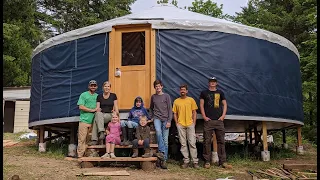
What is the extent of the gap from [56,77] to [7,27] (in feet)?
25.9

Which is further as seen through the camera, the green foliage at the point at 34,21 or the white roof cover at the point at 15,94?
the green foliage at the point at 34,21

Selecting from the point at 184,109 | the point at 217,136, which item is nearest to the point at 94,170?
the point at 184,109

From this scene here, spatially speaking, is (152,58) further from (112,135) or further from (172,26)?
(112,135)

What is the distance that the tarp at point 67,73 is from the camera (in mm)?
5742

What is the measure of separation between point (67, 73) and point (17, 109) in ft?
28.3

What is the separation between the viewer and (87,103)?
16.9 ft

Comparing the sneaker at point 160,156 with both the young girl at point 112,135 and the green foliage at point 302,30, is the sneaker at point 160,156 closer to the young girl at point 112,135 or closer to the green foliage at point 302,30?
the young girl at point 112,135

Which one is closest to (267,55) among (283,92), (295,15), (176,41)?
(283,92)

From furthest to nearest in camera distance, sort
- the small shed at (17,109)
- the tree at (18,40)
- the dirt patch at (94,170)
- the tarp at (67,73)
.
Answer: the tree at (18,40) < the small shed at (17,109) < the tarp at (67,73) < the dirt patch at (94,170)

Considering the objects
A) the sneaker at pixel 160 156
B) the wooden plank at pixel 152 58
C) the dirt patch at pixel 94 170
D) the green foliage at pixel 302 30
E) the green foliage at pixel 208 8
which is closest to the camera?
the dirt patch at pixel 94 170

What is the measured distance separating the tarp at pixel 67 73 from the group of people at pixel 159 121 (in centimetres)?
67

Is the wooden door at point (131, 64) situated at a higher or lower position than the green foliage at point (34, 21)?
lower

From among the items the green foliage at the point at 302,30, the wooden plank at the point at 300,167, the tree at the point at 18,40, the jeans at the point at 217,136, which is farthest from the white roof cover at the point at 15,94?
the wooden plank at the point at 300,167

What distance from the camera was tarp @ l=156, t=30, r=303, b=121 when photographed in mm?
5547
